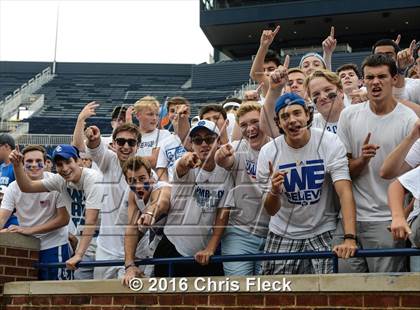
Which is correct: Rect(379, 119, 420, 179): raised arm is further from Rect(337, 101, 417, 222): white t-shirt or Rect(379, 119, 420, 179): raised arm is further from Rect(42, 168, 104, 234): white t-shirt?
Rect(42, 168, 104, 234): white t-shirt

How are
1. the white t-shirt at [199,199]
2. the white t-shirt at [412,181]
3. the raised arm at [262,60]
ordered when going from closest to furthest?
the white t-shirt at [412,181], the white t-shirt at [199,199], the raised arm at [262,60]

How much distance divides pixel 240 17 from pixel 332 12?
174 inches

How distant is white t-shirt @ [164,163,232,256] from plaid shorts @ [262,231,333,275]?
55 centimetres

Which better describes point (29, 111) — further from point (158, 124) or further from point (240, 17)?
point (158, 124)

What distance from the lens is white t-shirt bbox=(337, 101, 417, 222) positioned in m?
5.02

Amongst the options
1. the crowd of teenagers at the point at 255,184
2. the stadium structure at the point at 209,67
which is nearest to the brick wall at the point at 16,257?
the crowd of teenagers at the point at 255,184

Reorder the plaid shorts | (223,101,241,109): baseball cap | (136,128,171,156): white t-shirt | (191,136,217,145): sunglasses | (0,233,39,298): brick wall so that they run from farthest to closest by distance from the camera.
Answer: (223,101,241,109): baseball cap, (136,128,171,156): white t-shirt, (0,233,39,298): brick wall, (191,136,217,145): sunglasses, the plaid shorts

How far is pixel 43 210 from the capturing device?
664 centimetres

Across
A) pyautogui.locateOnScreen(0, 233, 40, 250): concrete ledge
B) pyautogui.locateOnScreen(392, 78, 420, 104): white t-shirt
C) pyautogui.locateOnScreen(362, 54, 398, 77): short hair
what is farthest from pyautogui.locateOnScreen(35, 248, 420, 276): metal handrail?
pyautogui.locateOnScreen(392, 78, 420, 104): white t-shirt

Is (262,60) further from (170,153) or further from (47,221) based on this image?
(47,221)

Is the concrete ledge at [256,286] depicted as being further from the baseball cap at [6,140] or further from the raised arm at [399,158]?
the baseball cap at [6,140]

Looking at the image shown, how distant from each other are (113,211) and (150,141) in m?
1.06

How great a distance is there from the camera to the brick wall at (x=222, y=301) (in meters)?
4.78

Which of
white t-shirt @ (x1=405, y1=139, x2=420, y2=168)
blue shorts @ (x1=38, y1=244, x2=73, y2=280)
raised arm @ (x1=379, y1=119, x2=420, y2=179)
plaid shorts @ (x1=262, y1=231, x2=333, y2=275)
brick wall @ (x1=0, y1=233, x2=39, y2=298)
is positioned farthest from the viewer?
blue shorts @ (x1=38, y1=244, x2=73, y2=280)
